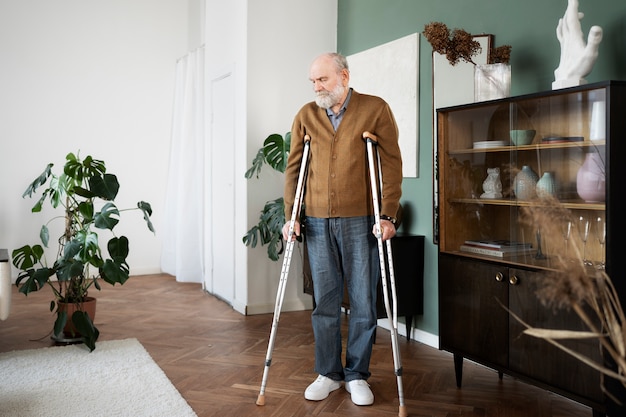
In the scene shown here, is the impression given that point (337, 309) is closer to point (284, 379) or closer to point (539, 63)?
point (284, 379)

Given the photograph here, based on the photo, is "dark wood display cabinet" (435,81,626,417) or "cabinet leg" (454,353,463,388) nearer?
"dark wood display cabinet" (435,81,626,417)

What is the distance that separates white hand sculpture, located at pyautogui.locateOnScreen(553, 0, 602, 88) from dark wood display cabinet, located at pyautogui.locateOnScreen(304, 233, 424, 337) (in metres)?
1.61

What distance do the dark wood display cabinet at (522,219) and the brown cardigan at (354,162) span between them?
477 mm

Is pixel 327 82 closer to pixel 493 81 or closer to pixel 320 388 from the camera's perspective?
pixel 493 81

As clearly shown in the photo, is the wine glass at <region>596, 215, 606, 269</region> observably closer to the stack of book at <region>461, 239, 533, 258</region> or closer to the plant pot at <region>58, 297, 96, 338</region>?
the stack of book at <region>461, 239, 533, 258</region>

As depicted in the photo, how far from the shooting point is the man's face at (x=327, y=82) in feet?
9.98

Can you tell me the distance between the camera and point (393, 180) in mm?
3049

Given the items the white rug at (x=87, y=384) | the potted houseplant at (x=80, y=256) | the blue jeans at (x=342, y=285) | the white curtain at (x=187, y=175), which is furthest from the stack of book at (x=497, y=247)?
the white curtain at (x=187, y=175)

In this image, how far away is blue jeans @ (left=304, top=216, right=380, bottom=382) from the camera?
3.09m

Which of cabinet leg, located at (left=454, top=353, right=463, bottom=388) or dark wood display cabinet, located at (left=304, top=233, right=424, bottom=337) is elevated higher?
dark wood display cabinet, located at (left=304, top=233, right=424, bottom=337)

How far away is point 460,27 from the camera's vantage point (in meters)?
3.97

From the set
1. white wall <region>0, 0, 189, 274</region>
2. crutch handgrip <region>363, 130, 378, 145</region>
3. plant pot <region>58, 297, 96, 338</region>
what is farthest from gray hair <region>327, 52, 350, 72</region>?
white wall <region>0, 0, 189, 274</region>

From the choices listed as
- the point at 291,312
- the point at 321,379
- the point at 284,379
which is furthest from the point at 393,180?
the point at 291,312

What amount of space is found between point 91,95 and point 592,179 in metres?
5.65
